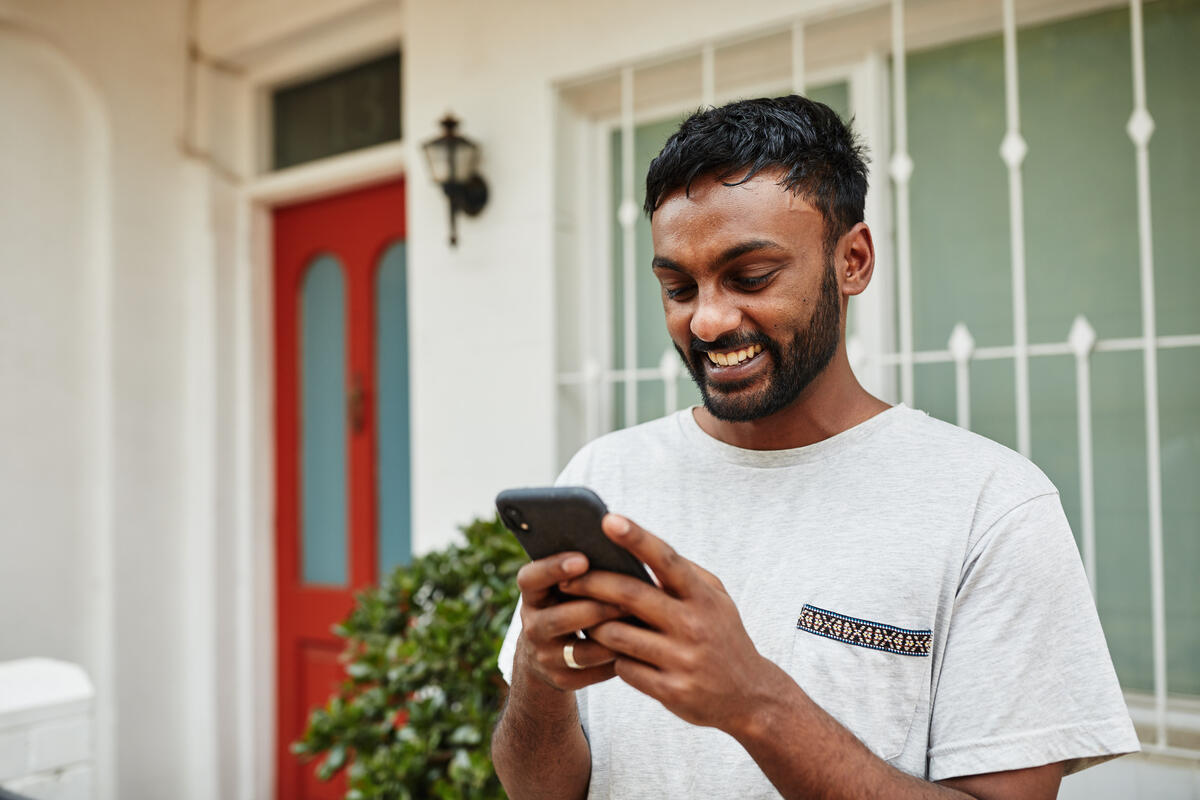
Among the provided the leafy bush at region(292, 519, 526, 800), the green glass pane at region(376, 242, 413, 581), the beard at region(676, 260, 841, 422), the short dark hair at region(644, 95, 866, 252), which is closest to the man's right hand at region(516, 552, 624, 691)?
the beard at region(676, 260, 841, 422)

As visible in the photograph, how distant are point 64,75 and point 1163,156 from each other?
12.3 ft

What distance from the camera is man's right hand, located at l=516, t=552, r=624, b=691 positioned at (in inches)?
36.6

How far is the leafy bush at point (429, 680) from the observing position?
2449mm

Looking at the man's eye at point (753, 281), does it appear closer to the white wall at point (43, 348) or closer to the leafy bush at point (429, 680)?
the leafy bush at point (429, 680)

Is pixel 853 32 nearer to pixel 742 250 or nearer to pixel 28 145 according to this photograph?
pixel 742 250

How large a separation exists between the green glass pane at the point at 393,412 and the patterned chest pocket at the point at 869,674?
9.57 ft

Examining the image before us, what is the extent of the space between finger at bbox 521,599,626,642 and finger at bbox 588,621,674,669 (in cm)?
1

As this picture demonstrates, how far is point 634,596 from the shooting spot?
890 mm


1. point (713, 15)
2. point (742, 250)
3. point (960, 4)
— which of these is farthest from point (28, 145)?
point (742, 250)

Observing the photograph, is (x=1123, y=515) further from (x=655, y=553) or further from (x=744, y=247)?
(x=655, y=553)

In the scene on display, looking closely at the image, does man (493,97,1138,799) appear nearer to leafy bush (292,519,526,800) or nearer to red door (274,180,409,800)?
leafy bush (292,519,526,800)

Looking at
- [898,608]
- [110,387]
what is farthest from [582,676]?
[110,387]

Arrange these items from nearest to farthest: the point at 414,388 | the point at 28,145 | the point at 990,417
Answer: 1. the point at 990,417
2. the point at 414,388
3. the point at 28,145

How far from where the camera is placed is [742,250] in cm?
117
